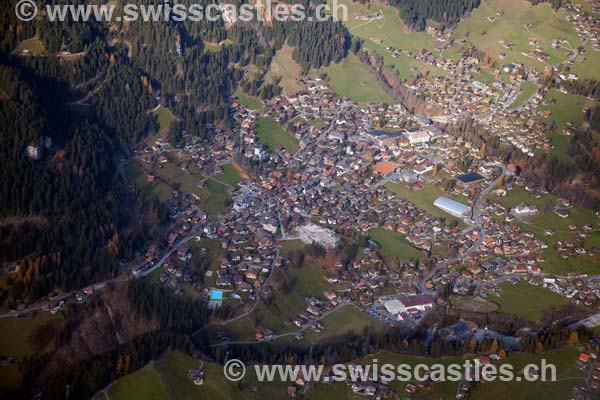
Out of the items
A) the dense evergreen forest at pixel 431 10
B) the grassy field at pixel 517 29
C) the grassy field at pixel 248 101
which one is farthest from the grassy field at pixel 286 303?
the dense evergreen forest at pixel 431 10

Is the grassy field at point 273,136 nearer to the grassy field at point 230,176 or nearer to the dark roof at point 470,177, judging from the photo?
the grassy field at point 230,176

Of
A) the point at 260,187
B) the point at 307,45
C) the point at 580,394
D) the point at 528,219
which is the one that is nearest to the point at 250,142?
the point at 260,187

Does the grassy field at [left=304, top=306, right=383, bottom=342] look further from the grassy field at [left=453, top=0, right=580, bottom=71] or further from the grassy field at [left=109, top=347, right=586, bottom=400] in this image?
the grassy field at [left=453, top=0, right=580, bottom=71]

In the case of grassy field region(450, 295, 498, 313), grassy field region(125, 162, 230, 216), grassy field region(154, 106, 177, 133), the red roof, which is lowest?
grassy field region(450, 295, 498, 313)

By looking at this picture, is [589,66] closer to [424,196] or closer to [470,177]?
[470,177]

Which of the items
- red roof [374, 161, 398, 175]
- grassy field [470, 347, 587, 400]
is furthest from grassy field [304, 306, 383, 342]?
red roof [374, 161, 398, 175]

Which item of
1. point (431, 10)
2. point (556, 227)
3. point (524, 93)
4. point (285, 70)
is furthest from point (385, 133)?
point (431, 10)

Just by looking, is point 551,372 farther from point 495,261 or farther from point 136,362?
point 136,362
